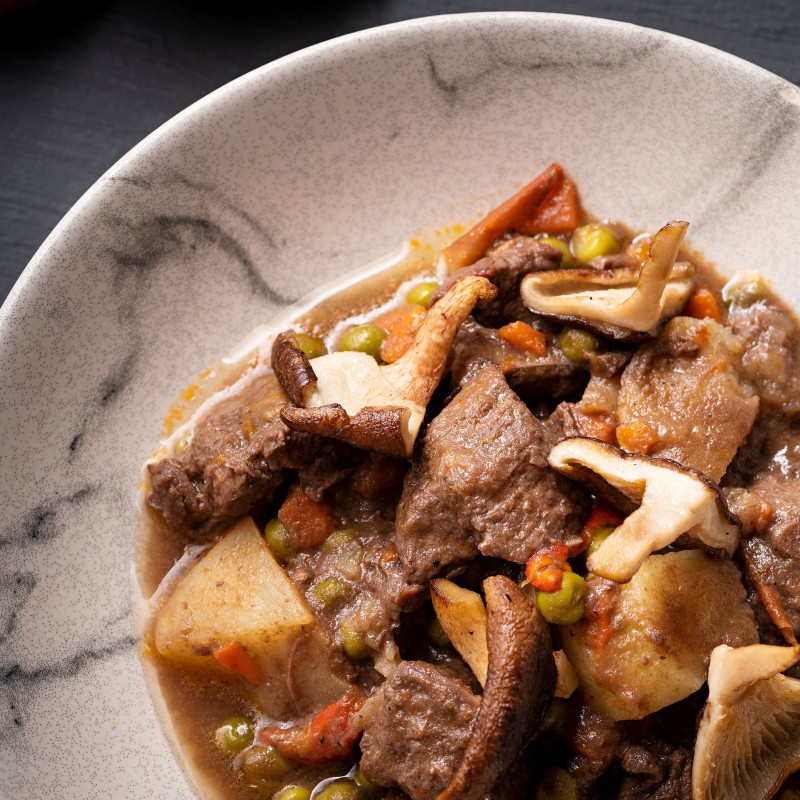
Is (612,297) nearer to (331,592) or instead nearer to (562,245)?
(562,245)

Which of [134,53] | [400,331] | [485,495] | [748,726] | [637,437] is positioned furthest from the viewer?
[134,53]

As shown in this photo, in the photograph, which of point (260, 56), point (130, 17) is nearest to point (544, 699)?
point (260, 56)

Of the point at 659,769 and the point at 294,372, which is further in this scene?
the point at 294,372

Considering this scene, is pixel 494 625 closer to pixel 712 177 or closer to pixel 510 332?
pixel 510 332

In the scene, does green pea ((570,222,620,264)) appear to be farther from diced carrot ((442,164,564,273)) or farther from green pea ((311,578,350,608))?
green pea ((311,578,350,608))

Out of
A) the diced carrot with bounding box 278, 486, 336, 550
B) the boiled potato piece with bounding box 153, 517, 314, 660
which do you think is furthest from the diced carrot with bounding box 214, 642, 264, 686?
the diced carrot with bounding box 278, 486, 336, 550

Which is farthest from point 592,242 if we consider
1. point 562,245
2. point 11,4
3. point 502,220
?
point 11,4
